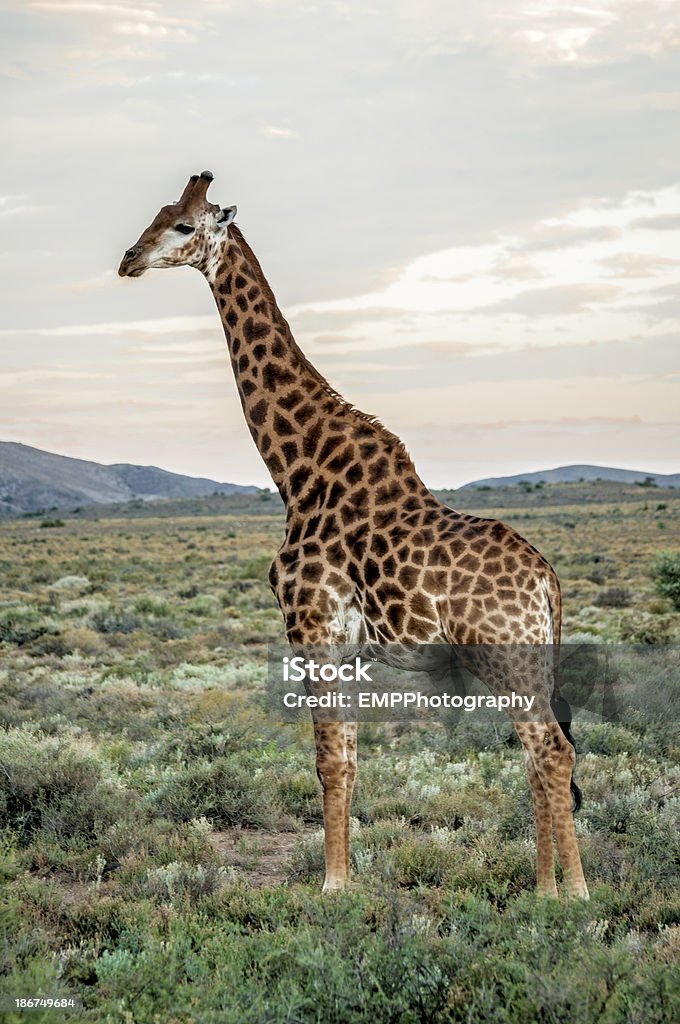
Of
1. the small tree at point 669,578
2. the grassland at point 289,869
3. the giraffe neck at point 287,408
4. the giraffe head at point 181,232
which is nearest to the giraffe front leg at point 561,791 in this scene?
the grassland at point 289,869

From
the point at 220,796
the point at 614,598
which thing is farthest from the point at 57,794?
the point at 614,598

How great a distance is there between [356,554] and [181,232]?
2.39m

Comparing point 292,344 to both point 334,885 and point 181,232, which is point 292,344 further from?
point 334,885

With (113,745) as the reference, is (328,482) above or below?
above

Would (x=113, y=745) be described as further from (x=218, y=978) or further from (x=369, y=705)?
(x=218, y=978)

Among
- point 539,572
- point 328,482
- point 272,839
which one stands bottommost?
point 272,839

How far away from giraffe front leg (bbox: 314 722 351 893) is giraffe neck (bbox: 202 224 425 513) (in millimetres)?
1476

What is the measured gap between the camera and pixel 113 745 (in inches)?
386

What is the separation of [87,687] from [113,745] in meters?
4.17

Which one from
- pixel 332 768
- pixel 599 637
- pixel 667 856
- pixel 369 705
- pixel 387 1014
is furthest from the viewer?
pixel 599 637

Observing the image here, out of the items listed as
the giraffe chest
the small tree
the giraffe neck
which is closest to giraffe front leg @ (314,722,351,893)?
the giraffe chest

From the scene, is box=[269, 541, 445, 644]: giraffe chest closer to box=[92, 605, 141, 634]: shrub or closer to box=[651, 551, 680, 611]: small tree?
box=[92, 605, 141, 634]: shrub

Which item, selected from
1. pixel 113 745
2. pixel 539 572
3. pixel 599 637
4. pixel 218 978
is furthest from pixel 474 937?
pixel 599 637

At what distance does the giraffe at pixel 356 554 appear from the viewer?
550 centimetres
